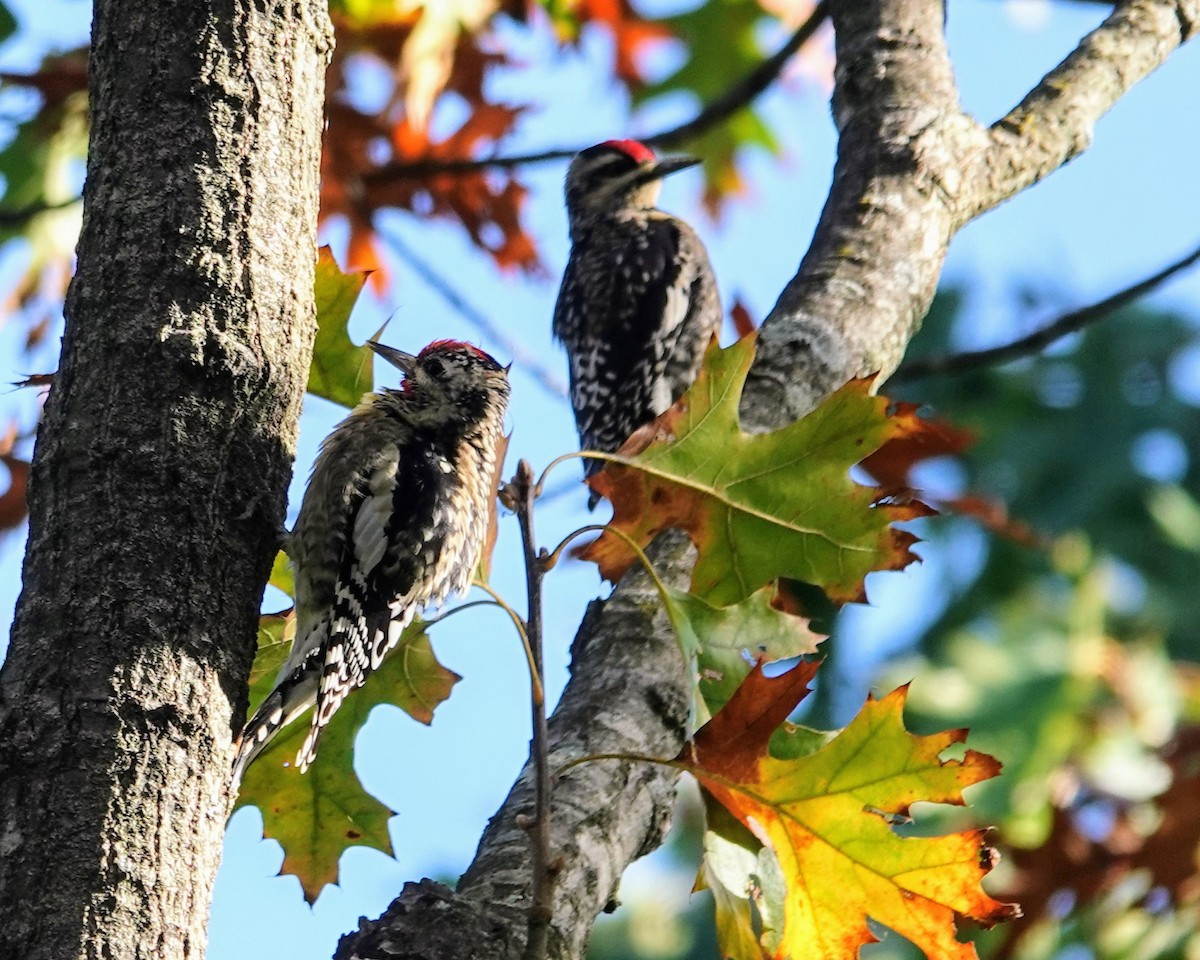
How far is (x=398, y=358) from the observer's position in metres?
4.28

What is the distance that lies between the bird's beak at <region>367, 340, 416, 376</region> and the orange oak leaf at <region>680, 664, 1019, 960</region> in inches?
88.9

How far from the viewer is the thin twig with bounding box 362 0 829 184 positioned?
498cm

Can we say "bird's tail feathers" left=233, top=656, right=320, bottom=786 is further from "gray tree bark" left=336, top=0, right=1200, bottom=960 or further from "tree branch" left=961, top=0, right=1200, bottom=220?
"tree branch" left=961, top=0, right=1200, bottom=220

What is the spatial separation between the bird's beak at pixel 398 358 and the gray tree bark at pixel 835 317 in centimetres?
129

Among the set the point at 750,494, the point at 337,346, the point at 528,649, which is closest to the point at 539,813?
the point at 528,649

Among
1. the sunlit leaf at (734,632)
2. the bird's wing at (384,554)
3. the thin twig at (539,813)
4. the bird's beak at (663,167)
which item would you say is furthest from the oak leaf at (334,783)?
the bird's beak at (663,167)

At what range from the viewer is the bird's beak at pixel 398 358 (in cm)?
427

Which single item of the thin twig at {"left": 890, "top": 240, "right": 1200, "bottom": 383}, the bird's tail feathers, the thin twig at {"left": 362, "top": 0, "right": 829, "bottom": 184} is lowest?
the bird's tail feathers

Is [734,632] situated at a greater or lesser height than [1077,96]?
lesser

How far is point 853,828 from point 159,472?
3.82 ft

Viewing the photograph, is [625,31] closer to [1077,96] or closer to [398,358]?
[398,358]

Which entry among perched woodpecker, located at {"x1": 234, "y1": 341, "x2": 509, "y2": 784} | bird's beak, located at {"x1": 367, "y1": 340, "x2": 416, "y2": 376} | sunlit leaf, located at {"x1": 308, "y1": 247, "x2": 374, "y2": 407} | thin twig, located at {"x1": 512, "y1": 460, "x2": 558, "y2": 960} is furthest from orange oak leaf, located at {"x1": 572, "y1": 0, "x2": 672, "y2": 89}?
thin twig, located at {"x1": 512, "y1": 460, "x2": 558, "y2": 960}

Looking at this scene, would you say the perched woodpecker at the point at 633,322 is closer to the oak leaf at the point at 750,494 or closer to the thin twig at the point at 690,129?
the thin twig at the point at 690,129

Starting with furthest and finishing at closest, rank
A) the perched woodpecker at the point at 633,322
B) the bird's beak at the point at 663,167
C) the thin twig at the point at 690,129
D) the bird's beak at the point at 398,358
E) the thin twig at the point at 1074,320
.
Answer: the bird's beak at the point at 663,167, the perched woodpecker at the point at 633,322, the thin twig at the point at 690,129, the bird's beak at the point at 398,358, the thin twig at the point at 1074,320
